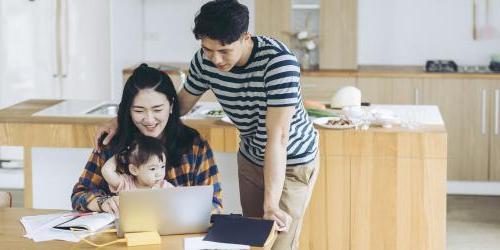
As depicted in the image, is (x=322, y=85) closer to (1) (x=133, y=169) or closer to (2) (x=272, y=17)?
(2) (x=272, y=17)

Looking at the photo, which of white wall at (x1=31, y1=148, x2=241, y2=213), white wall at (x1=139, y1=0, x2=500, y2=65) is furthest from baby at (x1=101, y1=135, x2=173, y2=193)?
white wall at (x1=139, y1=0, x2=500, y2=65)

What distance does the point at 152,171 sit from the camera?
9.98 feet

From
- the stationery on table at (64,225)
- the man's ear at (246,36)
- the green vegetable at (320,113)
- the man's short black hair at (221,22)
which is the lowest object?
the stationery on table at (64,225)

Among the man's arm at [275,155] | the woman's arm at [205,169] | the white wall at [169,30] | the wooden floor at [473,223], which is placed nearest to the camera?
the man's arm at [275,155]

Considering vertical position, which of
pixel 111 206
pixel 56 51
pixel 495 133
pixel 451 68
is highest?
pixel 56 51

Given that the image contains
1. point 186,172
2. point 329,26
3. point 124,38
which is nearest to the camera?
point 186,172

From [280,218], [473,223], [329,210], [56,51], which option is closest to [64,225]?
[280,218]

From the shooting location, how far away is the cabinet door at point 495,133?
6082 mm

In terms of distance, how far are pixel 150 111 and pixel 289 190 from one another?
22.7 inches

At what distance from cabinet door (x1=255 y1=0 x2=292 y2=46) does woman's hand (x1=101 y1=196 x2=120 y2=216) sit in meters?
3.55

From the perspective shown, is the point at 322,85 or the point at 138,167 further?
the point at 322,85

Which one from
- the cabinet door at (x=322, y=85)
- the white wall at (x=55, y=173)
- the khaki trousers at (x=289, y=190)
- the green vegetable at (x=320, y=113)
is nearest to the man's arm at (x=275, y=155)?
the khaki trousers at (x=289, y=190)

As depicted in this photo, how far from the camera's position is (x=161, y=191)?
2.66m

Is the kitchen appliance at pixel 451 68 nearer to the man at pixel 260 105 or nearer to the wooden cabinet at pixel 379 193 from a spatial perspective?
the wooden cabinet at pixel 379 193
